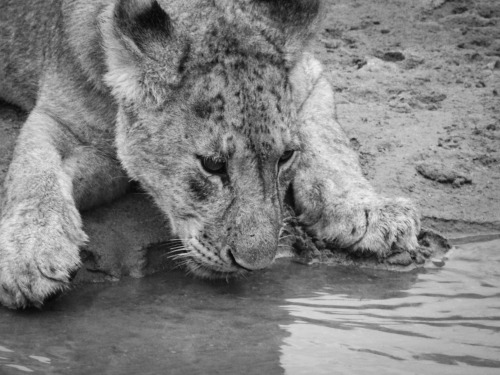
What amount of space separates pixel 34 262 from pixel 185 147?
3.04 ft

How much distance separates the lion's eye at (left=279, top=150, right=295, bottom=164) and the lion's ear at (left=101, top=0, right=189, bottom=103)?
64 centimetres

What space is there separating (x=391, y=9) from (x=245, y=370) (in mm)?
5818

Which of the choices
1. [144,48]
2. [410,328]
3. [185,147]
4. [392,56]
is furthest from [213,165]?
[392,56]

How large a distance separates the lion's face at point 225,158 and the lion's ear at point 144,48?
0.09 metres

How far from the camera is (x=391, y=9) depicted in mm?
9125

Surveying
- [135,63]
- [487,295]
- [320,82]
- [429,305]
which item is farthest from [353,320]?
[320,82]

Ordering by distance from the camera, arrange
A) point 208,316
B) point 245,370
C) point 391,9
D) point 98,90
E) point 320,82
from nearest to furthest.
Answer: point 245,370 → point 208,316 → point 98,90 → point 320,82 → point 391,9

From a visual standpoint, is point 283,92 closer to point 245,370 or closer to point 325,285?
point 325,285

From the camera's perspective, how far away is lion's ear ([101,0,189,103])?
15.7 feet

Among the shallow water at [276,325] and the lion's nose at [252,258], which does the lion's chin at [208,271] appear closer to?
the shallow water at [276,325]

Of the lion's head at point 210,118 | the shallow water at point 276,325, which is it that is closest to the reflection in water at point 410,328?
the shallow water at point 276,325

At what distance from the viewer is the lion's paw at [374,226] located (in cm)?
541

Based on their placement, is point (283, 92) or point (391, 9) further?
point (391, 9)

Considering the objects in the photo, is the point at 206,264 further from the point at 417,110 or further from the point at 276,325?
the point at 417,110
